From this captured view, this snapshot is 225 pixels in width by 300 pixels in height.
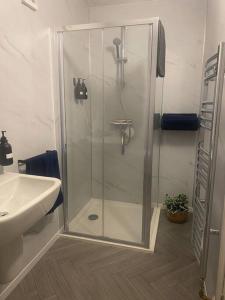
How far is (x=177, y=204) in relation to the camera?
2744 millimetres

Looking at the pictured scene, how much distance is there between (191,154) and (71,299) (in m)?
2.05

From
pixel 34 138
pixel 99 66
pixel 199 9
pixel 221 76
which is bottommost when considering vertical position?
pixel 34 138

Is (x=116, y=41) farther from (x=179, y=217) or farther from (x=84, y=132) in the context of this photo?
(x=179, y=217)

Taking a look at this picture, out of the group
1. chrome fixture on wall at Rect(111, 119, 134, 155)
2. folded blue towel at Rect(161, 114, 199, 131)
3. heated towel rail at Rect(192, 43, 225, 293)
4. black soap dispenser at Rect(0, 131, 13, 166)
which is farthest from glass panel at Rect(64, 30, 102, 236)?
heated towel rail at Rect(192, 43, 225, 293)

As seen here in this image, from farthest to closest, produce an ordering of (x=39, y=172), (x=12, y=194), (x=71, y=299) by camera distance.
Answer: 1. (x=39, y=172)
2. (x=71, y=299)
3. (x=12, y=194)

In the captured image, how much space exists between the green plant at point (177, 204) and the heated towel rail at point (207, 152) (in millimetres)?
528

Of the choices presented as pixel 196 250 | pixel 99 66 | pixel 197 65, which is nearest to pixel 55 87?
pixel 99 66

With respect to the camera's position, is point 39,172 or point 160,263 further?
point 160,263

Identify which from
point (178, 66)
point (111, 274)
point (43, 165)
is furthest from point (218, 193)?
point (178, 66)

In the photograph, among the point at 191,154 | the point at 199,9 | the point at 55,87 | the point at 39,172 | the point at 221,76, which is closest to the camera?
the point at 221,76

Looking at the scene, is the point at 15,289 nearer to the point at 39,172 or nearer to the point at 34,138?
the point at 39,172

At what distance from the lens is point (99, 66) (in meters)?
2.33

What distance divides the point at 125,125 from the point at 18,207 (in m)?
1.34

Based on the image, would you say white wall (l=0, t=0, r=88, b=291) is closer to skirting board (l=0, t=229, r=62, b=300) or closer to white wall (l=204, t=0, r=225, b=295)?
skirting board (l=0, t=229, r=62, b=300)
